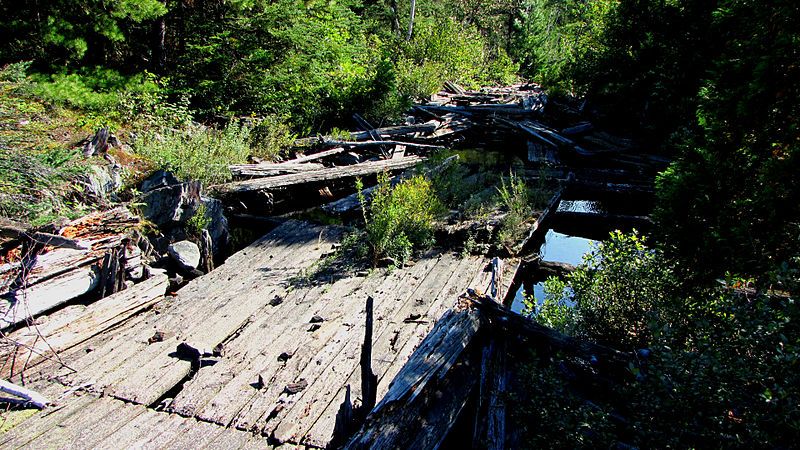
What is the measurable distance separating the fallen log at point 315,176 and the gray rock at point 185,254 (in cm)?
213

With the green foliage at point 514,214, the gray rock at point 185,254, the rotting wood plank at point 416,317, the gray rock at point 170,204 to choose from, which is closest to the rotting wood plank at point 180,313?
the gray rock at point 185,254

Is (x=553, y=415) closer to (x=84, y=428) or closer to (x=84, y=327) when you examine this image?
(x=84, y=428)

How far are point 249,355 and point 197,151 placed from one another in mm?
5818

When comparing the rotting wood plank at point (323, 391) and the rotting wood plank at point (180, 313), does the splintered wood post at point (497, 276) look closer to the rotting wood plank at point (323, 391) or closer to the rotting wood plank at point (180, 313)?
the rotting wood plank at point (323, 391)

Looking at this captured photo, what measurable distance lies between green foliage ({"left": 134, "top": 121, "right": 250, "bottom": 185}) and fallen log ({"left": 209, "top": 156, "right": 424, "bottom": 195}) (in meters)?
0.36

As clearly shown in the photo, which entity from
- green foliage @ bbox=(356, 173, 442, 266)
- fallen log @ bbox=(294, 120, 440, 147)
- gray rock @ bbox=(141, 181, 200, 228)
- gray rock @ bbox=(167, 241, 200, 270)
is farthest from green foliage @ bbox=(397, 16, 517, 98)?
gray rock @ bbox=(167, 241, 200, 270)

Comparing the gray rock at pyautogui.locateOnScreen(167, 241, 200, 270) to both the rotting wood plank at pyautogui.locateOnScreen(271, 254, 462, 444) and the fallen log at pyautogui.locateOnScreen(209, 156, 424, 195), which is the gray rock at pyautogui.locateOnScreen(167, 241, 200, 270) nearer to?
the fallen log at pyautogui.locateOnScreen(209, 156, 424, 195)

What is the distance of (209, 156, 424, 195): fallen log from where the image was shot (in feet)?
32.3

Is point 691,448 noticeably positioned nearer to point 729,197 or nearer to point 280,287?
point 729,197

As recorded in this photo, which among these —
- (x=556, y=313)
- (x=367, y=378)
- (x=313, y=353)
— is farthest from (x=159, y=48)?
(x=367, y=378)

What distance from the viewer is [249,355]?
5.37 metres

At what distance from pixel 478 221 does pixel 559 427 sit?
5556mm

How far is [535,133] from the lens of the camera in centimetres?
1609

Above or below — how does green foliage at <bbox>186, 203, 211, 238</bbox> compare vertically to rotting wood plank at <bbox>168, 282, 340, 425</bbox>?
above
